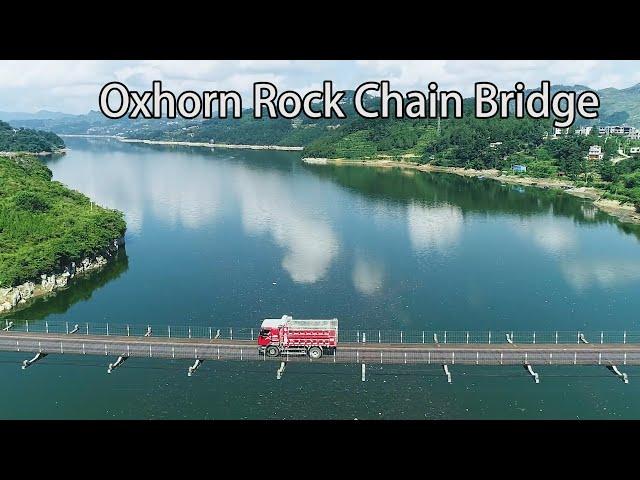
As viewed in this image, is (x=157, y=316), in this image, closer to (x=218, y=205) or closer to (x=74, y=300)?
(x=74, y=300)

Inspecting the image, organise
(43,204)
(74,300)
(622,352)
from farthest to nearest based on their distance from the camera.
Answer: (43,204), (74,300), (622,352)

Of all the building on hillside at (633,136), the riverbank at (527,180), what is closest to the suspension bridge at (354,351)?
the riverbank at (527,180)

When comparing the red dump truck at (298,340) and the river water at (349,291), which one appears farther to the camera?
the red dump truck at (298,340)

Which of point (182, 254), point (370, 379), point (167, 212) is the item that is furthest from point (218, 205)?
point (370, 379)

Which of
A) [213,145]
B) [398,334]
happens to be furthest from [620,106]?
[398,334]

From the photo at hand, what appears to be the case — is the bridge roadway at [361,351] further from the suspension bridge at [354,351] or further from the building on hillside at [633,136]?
the building on hillside at [633,136]

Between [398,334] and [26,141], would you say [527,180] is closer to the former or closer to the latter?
[398,334]
